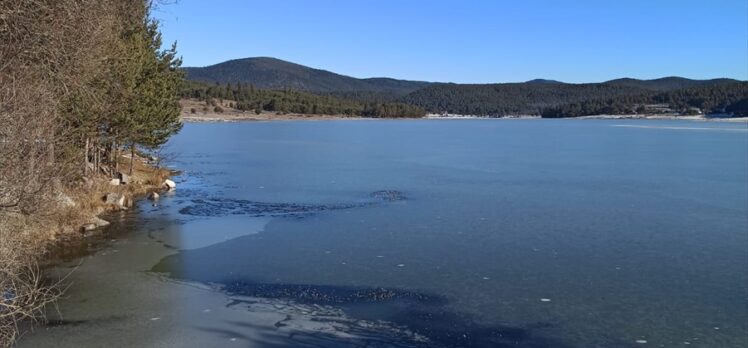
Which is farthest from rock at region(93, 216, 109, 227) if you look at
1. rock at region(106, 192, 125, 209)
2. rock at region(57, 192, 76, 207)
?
rock at region(106, 192, 125, 209)

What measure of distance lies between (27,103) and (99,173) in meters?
18.1

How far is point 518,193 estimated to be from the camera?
23172mm

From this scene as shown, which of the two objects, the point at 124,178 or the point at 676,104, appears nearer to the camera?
the point at 124,178

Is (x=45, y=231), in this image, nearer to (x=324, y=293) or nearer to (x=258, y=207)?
(x=258, y=207)

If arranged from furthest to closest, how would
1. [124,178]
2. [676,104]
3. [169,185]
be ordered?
[676,104]
[169,185]
[124,178]

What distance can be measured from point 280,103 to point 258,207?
12252 centimetres

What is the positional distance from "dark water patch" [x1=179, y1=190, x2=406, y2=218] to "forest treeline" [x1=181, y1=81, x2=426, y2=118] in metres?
110

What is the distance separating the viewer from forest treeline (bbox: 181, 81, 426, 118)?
445 feet

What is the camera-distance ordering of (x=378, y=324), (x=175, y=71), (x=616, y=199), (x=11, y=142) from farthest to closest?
(x=175, y=71), (x=616, y=199), (x=378, y=324), (x=11, y=142)

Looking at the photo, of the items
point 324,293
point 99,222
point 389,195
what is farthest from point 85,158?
point 324,293

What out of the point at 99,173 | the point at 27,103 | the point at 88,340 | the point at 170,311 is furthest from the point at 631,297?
the point at 99,173

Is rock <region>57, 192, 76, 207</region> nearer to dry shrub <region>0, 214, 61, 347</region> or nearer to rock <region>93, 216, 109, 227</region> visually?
rock <region>93, 216, 109, 227</region>

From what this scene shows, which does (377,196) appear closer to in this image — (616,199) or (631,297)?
(616,199)

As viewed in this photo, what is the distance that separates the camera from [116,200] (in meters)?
20.2
